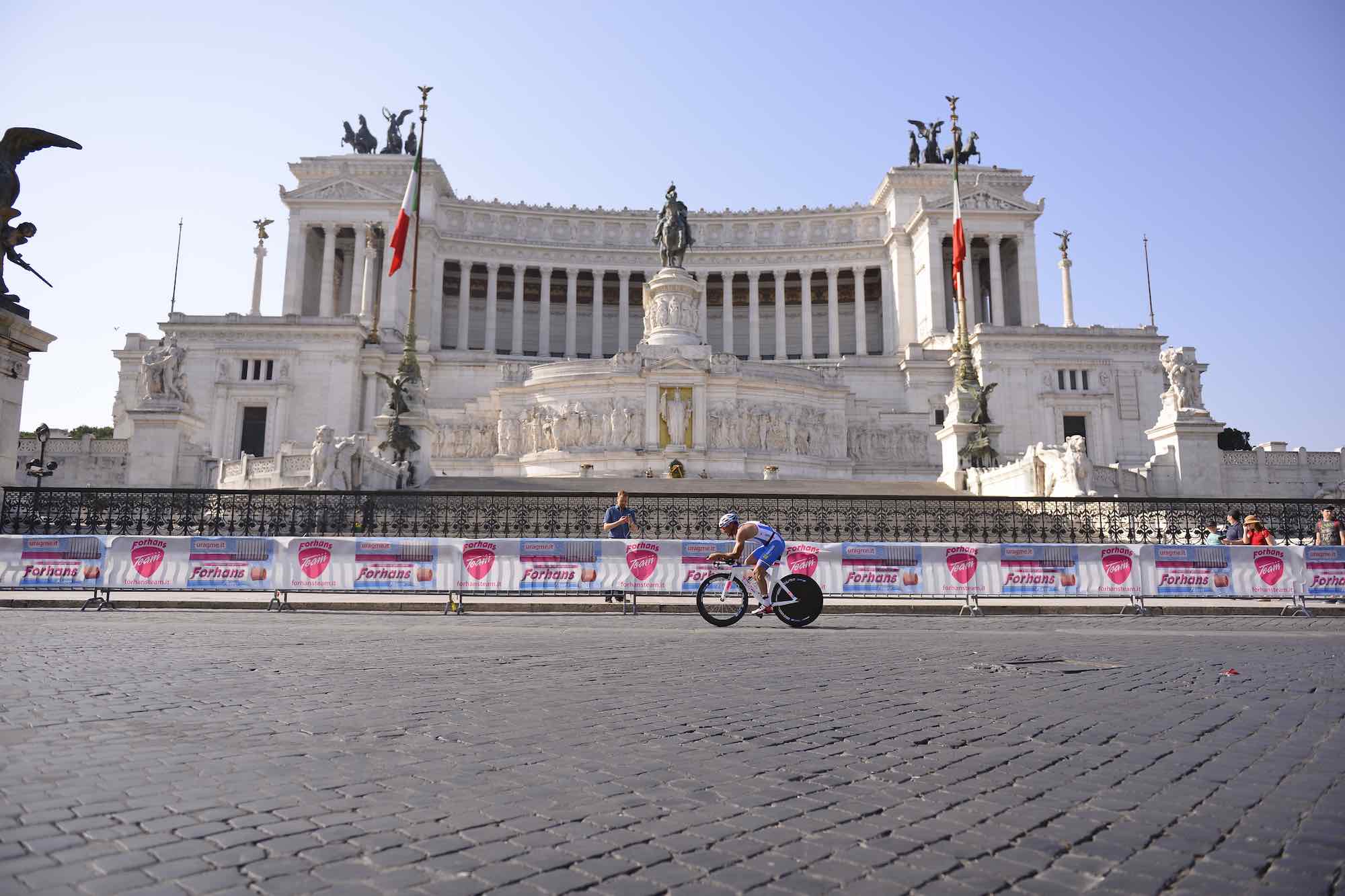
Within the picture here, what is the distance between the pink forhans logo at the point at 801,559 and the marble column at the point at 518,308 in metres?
63.4

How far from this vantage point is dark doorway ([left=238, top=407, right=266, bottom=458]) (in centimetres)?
5888

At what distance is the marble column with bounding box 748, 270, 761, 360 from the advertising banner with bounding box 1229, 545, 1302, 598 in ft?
195

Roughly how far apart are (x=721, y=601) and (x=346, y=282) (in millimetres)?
75948

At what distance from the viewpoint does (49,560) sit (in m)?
17.8

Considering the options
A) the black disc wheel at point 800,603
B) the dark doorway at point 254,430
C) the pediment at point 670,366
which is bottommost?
the black disc wheel at point 800,603

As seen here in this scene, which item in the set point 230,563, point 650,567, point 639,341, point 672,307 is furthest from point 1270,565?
point 639,341

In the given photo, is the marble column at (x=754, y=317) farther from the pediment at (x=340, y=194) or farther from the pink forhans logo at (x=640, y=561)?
the pink forhans logo at (x=640, y=561)

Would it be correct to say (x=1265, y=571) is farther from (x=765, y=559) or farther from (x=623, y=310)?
(x=623, y=310)

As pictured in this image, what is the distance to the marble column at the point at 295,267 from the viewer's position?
7306cm

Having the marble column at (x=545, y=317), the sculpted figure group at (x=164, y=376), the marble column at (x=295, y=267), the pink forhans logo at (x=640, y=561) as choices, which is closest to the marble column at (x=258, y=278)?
the marble column at (x=295, y=267)

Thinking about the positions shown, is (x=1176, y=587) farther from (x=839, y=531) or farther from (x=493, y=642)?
(x=493, y=642)

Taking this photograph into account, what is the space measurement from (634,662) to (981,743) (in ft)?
15.2

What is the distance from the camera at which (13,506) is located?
19219mm

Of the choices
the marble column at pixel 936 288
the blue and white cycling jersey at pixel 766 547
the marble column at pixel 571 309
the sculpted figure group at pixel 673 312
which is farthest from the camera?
the marble column at pixel 571 309
